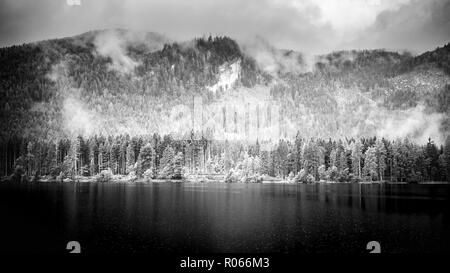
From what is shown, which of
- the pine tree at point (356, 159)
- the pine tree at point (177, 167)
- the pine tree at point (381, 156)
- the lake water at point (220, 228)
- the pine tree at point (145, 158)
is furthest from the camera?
the pine tree at point (177, 167)

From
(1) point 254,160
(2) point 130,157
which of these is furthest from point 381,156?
(2) point 130,157

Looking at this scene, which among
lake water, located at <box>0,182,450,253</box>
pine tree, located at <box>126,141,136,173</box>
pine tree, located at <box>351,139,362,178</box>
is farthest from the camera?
pine tree, located at <box>126,141,136,173</box>

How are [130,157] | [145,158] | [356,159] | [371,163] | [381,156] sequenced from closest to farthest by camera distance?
[381,156] < [371,163] < [356,159] < [130,157] < [145,158]

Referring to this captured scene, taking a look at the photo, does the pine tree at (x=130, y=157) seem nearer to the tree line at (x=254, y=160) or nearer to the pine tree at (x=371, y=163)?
the tree line at (x=254, y=160)

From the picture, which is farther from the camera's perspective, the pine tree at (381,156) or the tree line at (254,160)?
the pine tree at (381,156)

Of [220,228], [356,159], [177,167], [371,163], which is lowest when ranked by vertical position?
[220,228]

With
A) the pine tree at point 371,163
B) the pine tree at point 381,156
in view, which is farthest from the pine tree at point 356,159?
the pine tree at point 381,156

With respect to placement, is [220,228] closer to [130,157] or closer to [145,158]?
[145,158]

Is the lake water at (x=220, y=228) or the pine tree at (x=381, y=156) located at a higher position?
the pine tree at (x=381, y=156)


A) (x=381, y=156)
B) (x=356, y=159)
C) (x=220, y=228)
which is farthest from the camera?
(x=356, y=159)

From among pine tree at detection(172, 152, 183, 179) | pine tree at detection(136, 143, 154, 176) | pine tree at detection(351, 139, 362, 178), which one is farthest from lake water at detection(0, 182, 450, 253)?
pine tree at detection(172, 152, 183, 179)

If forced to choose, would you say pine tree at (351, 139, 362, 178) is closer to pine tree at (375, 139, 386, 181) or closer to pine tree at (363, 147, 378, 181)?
pine tree at (363, 147, 378, 181)
